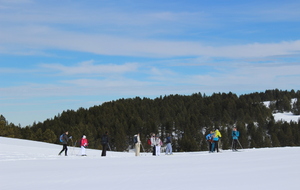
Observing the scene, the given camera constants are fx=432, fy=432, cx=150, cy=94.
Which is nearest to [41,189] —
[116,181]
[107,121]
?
[116,181]

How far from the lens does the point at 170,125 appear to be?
501 feet

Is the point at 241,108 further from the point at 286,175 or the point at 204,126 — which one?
the point at 286,175

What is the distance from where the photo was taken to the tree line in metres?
124

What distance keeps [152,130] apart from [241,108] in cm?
5378

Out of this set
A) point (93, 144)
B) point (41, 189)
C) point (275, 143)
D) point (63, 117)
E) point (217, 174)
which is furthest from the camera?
point (63, 117)

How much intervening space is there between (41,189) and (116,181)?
254cm

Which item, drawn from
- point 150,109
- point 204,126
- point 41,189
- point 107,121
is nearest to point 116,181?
point 41,189

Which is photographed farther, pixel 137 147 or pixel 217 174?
pixel 137 147

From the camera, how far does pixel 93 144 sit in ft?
393

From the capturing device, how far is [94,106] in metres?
190

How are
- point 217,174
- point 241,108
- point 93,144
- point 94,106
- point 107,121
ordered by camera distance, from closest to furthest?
1. point 217,174
2. point 93,144
3. point 107,121
4. point 241,108
5. point 94,106

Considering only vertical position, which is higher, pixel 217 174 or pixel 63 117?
pixel 63 117

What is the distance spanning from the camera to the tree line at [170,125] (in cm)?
12362

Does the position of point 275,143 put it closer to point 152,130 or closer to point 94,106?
point 152,130
